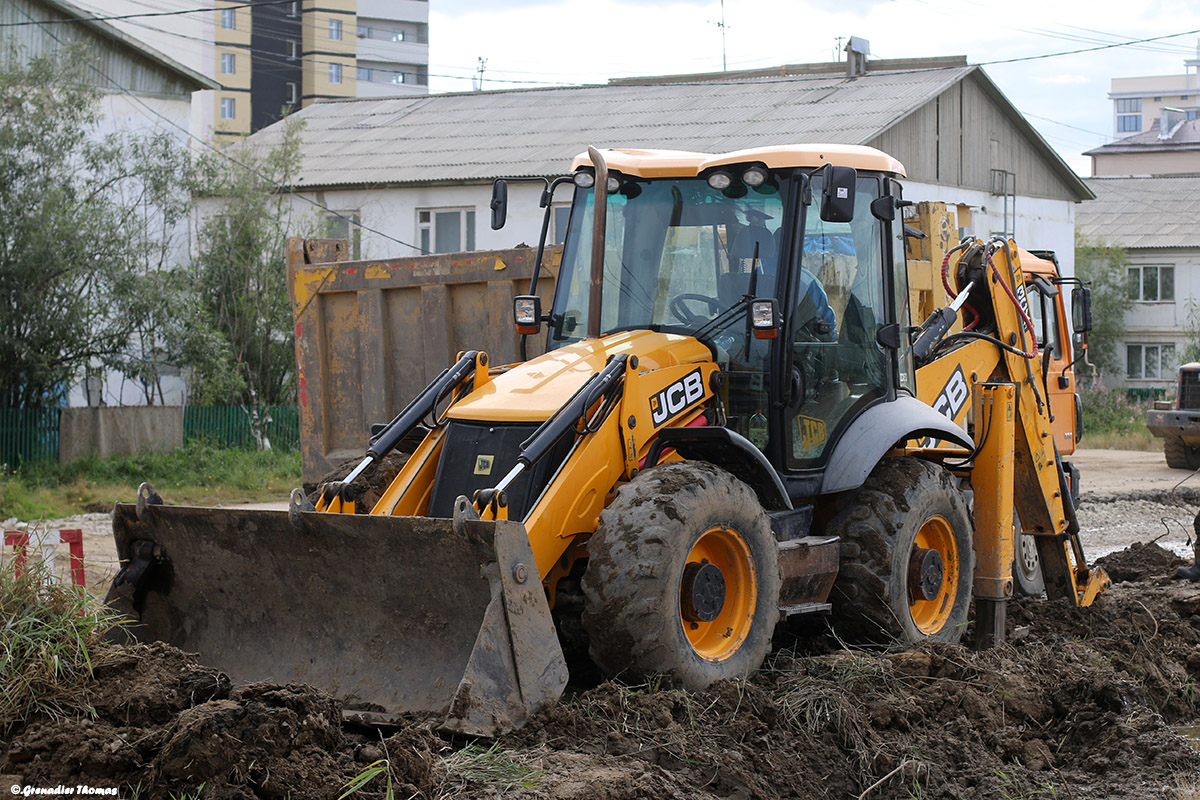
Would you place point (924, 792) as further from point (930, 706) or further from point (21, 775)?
point (21, 775)

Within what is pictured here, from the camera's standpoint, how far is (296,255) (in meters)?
10.4

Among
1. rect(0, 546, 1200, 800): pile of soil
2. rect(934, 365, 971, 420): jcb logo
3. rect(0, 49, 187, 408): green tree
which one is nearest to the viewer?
rect(0, 546, 1200, 800): pile of soil

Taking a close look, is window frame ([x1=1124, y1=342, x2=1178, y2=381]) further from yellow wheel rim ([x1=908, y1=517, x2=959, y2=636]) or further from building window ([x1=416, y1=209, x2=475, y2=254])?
yellow wheel rim ([x1=908, y1=517, x2=959, y2=636])

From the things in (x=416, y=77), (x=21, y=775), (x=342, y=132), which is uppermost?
(x=416, y=77)

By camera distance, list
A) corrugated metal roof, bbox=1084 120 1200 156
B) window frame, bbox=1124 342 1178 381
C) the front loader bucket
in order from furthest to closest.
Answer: corrugated metal roof, bbox=1084 120 1200 156 → window frame, bbox=1124 342 1178 381 → the front loader bucket

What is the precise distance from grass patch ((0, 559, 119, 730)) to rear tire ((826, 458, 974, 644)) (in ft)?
11.7

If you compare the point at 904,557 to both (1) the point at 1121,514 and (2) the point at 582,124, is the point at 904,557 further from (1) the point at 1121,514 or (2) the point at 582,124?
(2) the point at 582,124

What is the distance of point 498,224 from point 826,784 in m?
3.33

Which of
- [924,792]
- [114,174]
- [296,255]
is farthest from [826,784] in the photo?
[114,174]

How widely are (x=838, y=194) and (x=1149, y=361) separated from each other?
38784 mm

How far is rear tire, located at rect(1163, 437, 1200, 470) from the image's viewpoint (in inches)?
867

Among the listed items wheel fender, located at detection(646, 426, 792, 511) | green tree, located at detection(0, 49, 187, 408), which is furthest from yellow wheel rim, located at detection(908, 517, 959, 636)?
green tree, located at detection(0, 49, 187, 408)

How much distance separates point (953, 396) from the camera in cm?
850

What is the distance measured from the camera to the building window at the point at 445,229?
26.4 meters
